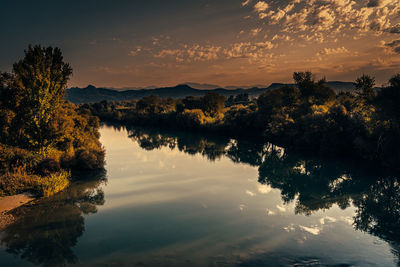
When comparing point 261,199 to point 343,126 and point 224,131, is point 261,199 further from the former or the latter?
point 224,131

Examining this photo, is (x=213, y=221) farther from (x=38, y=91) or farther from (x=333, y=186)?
(x=38, y=91)

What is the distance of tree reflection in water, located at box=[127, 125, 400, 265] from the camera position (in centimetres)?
2030

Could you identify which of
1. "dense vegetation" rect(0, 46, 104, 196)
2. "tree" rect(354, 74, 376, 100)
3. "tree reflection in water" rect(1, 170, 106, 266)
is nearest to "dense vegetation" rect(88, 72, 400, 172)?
"tree" rect(354, 74, 376, 100)

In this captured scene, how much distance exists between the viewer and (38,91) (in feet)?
89.2

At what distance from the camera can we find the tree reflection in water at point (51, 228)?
47.4ft

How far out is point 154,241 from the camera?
54.2 ft

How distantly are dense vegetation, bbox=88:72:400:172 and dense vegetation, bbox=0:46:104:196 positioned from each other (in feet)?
142

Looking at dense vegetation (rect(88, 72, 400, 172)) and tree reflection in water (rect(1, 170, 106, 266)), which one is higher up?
dense vegetation (rect(88, 72, 400, 172))

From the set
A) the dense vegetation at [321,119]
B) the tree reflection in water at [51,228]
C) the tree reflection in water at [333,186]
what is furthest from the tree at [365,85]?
the tree reflection in water at [51,228]

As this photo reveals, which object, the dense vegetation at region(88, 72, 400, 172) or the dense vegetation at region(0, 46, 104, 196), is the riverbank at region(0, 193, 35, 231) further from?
the dense vegetation at region(88, 72, 400, 172)

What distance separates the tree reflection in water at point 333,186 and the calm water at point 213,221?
130 millimetres

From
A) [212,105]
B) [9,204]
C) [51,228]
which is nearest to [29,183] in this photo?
[9,204]

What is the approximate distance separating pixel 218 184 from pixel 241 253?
15.7m

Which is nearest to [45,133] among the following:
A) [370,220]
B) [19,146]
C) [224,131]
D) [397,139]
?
[19,146]
